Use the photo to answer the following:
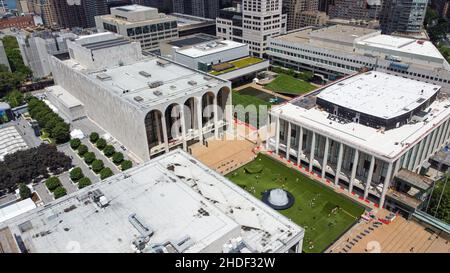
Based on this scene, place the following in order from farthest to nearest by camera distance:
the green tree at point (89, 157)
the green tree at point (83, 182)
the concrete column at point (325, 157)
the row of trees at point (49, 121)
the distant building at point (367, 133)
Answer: the row of trees at point (49, 121) < the green tree at point (89, 157) < the concrete column at point (325, 157) < the green tree at point (83, 182) < the distant building at point (367, 133)

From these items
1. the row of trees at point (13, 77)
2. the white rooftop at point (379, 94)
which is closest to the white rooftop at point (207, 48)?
the white rooftop at point (379, 94)

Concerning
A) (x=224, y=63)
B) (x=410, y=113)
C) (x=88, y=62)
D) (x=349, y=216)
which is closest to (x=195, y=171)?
(x=349, y=216)

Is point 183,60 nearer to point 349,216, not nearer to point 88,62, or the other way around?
point 88,62

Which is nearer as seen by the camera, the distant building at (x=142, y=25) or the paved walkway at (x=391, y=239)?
the paved walkway at (x=391, y=239)

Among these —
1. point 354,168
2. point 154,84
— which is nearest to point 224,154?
point 154,84

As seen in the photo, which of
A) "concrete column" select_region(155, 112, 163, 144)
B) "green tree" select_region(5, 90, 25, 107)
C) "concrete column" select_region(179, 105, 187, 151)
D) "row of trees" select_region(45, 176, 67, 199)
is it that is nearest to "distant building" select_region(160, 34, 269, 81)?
"concrete column" select_region(179, 105, 187, 151)

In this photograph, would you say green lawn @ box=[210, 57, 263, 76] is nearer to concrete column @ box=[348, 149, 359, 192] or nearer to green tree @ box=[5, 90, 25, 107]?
concrete column @ box=[348, 149, 359, 192]

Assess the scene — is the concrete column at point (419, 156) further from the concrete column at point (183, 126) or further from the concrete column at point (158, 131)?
the concrete column at point (158, 131)
